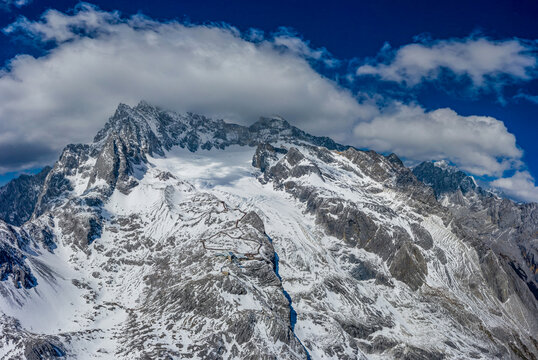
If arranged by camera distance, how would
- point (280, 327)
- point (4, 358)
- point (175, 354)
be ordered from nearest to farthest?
point (4, 358), point (175, 354), point (280, 327)

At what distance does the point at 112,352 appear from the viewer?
176 m

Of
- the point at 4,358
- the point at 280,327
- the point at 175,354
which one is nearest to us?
the point at 4,358

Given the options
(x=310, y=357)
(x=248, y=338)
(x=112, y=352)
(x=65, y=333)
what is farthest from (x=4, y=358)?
(x=310, y=357)

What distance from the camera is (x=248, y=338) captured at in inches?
7283

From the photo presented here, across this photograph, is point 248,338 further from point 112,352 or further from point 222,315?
point 112,352

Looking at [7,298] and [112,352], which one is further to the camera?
[7,298]

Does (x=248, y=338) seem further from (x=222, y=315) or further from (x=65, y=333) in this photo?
(x=65, y=333)

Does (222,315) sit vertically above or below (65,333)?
above

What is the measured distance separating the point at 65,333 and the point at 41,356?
21445 mm

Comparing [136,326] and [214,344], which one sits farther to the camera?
[136,326]

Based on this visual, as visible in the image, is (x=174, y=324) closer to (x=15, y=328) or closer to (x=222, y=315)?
(x=222, y=315)

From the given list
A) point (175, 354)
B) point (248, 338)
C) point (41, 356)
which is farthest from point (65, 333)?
point (248, 338)

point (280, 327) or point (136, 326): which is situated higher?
point (280, 327)

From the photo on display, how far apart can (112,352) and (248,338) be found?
211 feet
